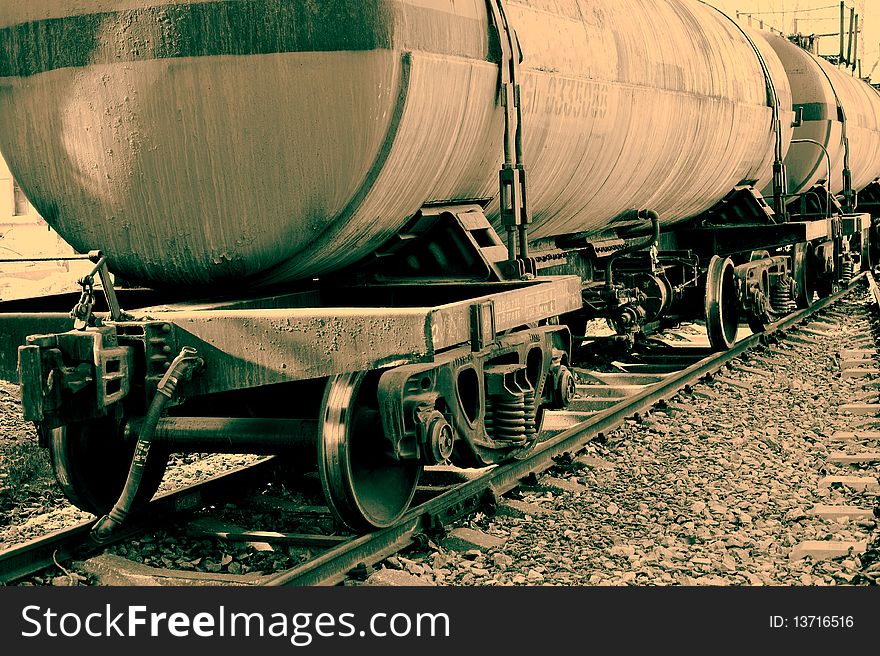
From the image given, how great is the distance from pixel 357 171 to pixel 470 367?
47.2 inches

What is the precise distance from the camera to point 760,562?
16.4ft

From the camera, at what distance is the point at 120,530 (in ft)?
17.6

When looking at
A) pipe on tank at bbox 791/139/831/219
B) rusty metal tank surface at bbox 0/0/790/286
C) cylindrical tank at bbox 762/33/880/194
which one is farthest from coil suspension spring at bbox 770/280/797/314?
rusty metal tank surface at bbox 0/0/790/286

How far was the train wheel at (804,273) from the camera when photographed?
42.6 feet

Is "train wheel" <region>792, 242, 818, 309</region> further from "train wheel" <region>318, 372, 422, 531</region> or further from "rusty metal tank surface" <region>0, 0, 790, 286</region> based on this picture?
"train wheel" <region>318, 372, 422, 531</region>

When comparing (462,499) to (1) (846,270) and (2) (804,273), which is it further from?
(1) (846,270)

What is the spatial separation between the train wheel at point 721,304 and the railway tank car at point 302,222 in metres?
4.08

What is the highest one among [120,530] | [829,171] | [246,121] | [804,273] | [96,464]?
[246,121]

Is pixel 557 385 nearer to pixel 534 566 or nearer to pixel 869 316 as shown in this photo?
pixel 534 566

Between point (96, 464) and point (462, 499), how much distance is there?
6.00 feet

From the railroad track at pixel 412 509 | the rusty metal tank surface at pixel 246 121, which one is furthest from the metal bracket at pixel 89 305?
the railroad track at pixel 412 509

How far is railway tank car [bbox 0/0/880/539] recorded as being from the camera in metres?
4.77

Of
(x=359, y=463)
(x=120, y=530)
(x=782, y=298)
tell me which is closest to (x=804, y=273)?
(x=782, y=298)

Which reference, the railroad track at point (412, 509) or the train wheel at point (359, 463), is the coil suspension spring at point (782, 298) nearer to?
the railroad track at point (412, 509)
